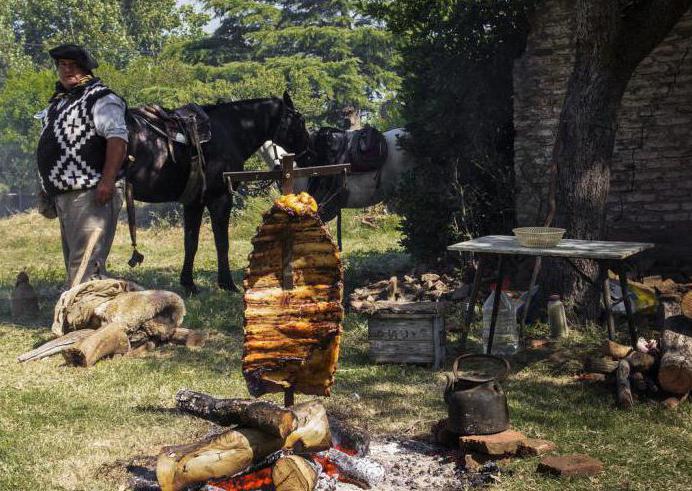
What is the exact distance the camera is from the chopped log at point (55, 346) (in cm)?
695

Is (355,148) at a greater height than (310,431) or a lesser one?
greater

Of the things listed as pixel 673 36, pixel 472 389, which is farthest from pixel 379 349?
pixel 673 36

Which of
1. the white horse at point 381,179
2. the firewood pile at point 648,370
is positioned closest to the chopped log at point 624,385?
the firewood pile at point 648,370

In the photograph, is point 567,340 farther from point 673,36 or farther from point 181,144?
point 181,144

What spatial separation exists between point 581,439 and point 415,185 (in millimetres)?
5826

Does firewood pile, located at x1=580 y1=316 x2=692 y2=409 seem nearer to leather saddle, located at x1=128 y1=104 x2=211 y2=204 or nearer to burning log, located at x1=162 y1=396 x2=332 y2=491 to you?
burning log, located at x1=162 y1=396 x2=332 y2=491

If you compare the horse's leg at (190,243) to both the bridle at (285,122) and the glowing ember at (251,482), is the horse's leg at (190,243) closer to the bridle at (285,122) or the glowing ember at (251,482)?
the bridle at (285,122)

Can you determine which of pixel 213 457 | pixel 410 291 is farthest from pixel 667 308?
pixel 213 457

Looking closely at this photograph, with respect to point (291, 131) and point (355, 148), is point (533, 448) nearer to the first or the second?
point (291, 131)

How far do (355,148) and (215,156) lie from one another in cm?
250

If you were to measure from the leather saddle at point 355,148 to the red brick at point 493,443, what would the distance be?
684 cm

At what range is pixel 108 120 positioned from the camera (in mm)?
7477

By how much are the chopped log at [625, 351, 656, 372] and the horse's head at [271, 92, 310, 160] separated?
5.42 metres

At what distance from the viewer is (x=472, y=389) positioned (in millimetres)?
4676
